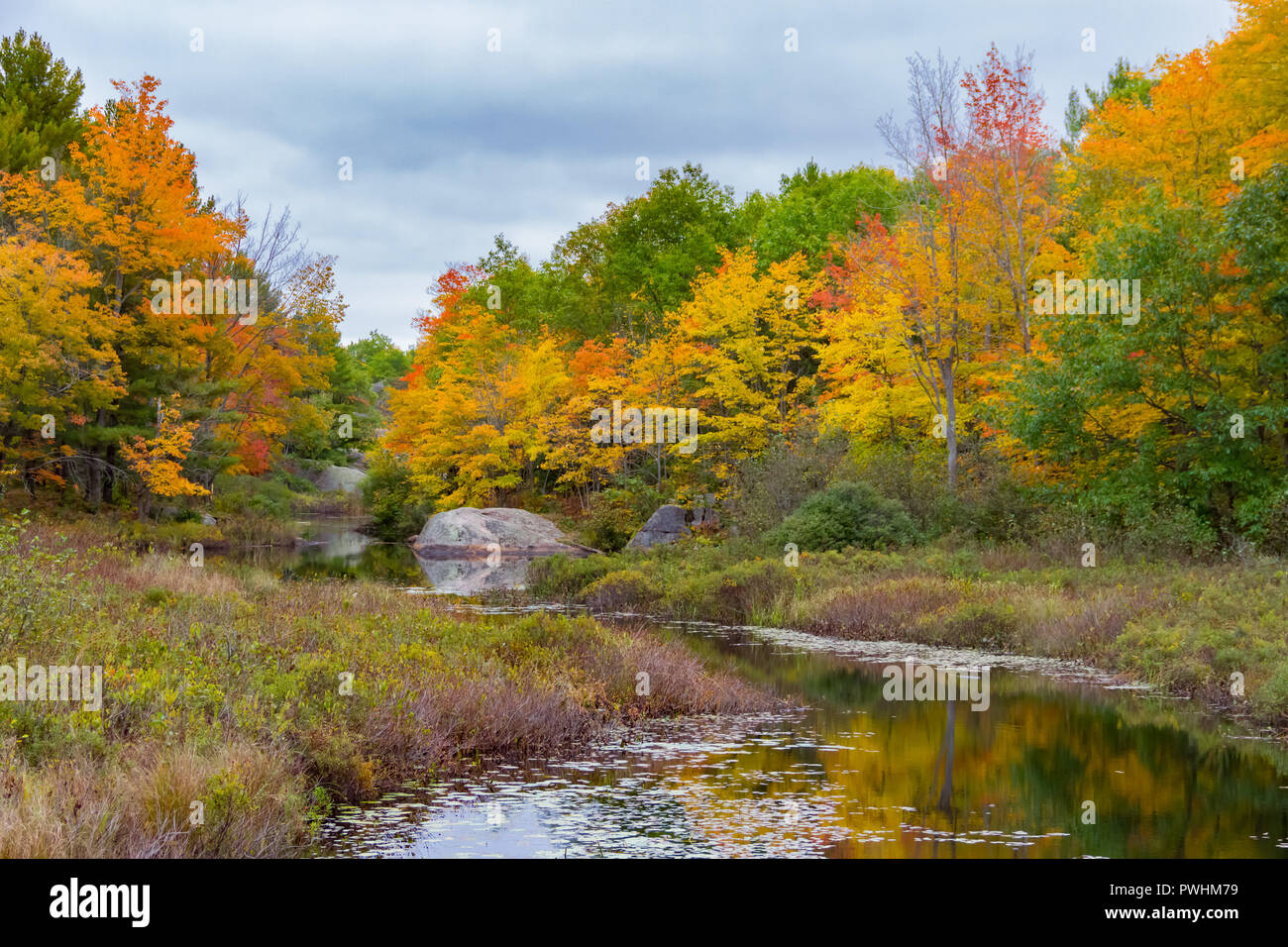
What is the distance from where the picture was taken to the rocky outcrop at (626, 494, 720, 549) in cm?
3578

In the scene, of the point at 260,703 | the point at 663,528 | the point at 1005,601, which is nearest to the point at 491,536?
the point at 663,528

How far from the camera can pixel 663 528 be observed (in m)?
36.5

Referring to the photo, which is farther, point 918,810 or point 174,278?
point 174,278

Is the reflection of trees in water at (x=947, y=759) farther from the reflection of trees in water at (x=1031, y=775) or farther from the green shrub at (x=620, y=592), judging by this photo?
the green shrub at (x=620, y=592)

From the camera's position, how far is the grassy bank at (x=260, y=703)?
776 cm

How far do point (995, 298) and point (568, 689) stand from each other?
23038 millimetres

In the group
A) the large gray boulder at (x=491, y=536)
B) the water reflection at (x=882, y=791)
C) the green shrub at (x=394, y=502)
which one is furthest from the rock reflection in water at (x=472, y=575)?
the water reflection at (x=882, y=791)

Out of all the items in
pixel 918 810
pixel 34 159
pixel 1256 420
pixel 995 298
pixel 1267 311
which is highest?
pixel 34 159

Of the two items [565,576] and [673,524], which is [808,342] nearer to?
[673,524]

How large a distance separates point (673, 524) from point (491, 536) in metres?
8.56

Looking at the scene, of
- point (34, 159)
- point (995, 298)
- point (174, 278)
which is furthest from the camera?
point (34, 159)
